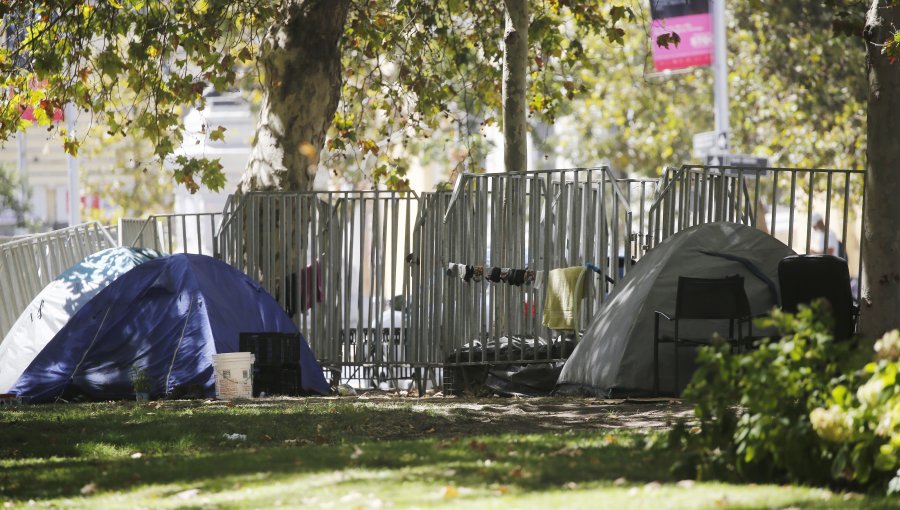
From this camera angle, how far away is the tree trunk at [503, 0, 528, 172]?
16.8 meters

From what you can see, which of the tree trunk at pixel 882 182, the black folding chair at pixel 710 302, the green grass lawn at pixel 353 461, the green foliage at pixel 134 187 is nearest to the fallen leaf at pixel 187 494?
the green grass lawn at pixel 353 461

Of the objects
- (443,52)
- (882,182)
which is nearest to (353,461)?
(882,182)

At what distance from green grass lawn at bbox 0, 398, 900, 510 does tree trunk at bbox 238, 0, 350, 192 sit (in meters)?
6.41

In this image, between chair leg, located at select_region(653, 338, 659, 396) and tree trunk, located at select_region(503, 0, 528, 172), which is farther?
tree trunk, located at select_region(503, 0, 528, 172)

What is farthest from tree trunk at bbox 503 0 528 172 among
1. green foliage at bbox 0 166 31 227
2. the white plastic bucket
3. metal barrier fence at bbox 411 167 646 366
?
green foliage at bbox 0 166 31 227

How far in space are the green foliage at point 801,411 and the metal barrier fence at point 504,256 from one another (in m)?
6.23

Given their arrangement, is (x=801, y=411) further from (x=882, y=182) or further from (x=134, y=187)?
(x=134, y=187)

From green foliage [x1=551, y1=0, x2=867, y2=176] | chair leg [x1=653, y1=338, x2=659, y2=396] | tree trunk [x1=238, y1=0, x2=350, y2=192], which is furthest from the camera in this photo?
green foliage [x1=551, y1=0, x2=867, y2=176]

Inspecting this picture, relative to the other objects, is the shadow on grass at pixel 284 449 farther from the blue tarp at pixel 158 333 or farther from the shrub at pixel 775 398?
the blue tarp at pixel 158 333

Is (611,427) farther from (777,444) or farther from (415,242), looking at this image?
(415,242)

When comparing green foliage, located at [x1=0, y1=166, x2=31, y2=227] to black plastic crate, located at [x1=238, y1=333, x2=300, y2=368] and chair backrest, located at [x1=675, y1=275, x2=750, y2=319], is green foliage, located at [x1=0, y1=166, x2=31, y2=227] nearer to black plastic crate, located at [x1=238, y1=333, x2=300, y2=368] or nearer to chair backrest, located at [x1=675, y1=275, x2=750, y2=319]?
black plastic crate, located at [x1=238, y1=333, x2=300, y2=368]

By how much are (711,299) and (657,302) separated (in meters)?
0.70

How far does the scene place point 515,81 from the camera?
17031mm

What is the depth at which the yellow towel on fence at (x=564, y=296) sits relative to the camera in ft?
42.3
